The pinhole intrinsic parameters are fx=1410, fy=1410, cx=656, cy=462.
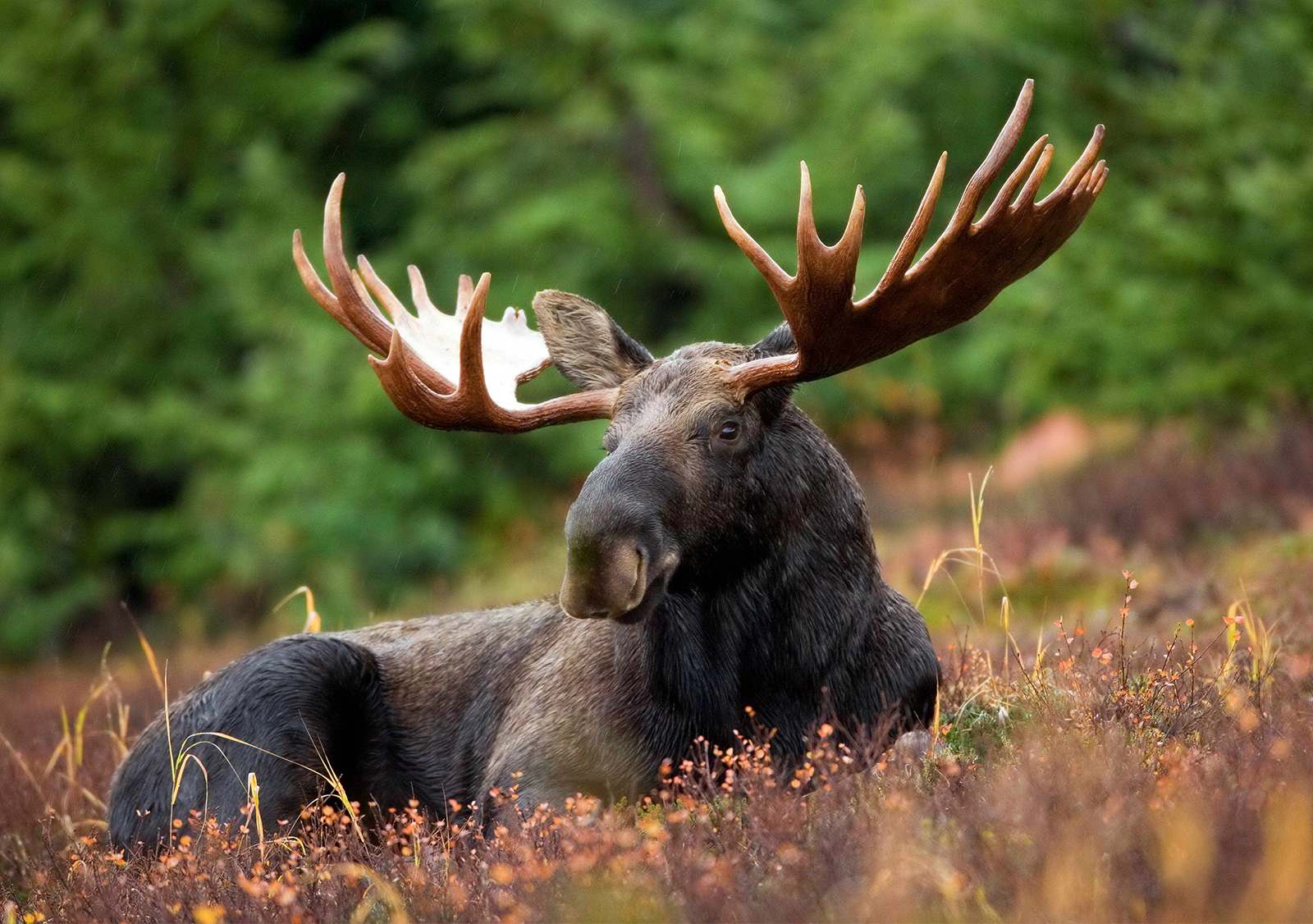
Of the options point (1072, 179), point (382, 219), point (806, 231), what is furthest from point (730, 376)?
point (382, 219)

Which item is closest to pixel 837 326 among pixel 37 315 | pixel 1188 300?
pixel 1188 300

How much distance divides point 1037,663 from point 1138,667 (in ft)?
1.83

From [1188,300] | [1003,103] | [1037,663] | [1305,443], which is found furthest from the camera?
[1003,103]

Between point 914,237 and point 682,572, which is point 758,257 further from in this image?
point 682,572

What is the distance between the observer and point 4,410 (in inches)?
658

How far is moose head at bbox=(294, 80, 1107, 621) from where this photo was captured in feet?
12.6

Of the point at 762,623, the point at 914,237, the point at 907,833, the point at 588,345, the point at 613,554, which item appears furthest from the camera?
the point at 588,345

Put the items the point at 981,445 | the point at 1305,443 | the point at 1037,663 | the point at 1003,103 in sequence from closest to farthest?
1. the point at 1037,663
2. the point at 1305,443
3. the point at 981,445
4. the point at 1003,103

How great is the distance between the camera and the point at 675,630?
4.27m

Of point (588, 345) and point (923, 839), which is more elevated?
point (588, 345)

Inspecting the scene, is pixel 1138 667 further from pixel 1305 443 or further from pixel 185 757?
pixel 1305 443

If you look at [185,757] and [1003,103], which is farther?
[1003,103]

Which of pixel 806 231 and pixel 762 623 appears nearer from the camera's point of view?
pixel 806 231

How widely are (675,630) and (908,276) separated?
1.26 m
